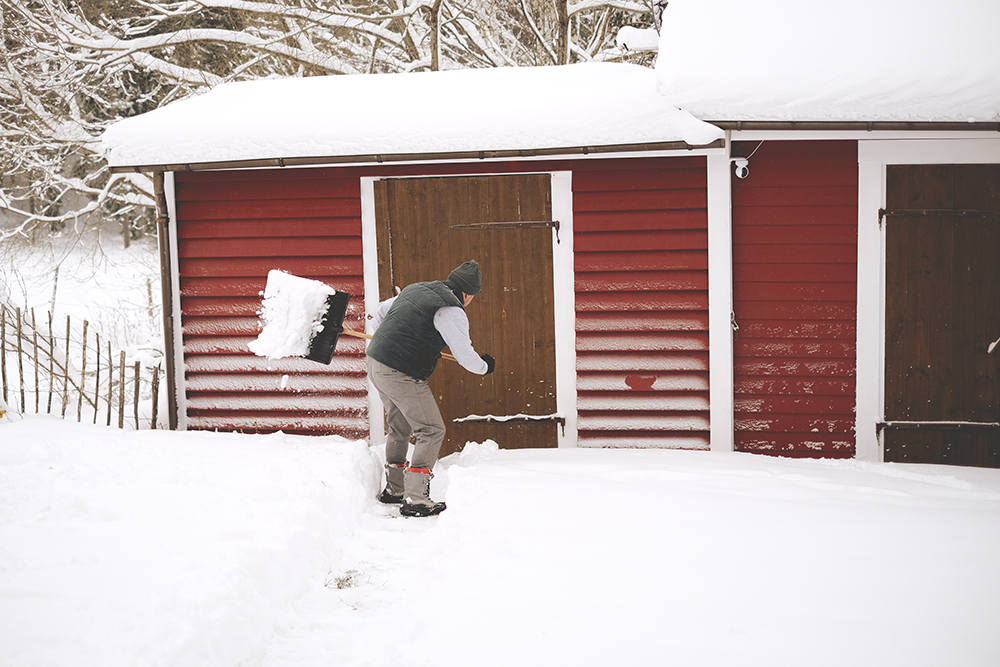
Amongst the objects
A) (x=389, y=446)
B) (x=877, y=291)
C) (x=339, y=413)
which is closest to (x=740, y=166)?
(x=877, y=291)

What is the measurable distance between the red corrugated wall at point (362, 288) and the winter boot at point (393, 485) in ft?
4.27

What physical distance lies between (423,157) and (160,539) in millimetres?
3231

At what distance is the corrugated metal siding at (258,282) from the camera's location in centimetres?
607

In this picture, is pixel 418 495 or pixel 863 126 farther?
pixel 863 126

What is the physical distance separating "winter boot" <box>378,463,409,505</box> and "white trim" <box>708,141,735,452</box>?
251 centimetres

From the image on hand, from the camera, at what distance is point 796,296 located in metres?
5.79

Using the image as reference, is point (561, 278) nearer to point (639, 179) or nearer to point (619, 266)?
point (619, 266)

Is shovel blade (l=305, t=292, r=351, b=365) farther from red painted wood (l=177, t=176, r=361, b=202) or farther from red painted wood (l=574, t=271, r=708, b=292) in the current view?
red painted wood (l=574, t=271, r=708, b=292)

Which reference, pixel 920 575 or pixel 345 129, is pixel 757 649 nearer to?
pixel 920 575

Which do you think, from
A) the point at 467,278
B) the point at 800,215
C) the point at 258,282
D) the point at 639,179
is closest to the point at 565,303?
the point at 639,179

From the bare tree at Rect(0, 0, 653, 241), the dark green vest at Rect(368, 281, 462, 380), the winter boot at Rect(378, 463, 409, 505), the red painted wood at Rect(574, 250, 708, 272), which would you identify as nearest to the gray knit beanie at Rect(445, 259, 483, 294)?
the dark green vest at Rect(368, 281, 462, 380)

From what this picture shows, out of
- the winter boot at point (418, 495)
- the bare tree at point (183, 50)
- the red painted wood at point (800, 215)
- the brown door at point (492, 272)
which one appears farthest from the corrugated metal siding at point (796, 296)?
the bare tree at point (183, 50)

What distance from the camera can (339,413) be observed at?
6.24m

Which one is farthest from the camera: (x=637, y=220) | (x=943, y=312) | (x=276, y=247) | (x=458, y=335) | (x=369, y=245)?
(x=276, y=247)
